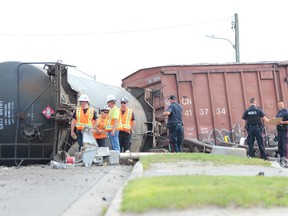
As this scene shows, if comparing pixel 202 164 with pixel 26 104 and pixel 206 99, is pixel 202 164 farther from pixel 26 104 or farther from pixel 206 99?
pixel 206 99

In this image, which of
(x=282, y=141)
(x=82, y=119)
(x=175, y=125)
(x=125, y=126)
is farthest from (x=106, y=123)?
(x=282, y=141)

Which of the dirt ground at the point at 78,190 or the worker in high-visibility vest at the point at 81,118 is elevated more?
the worker in high-visibility vest at the point at 81,118

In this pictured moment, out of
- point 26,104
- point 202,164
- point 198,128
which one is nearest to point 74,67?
point 26,104

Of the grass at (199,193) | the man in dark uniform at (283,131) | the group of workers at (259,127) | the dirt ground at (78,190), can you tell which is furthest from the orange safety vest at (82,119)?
the man in dark uniform at (283,131)

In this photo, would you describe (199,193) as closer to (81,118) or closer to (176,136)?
(81,118)

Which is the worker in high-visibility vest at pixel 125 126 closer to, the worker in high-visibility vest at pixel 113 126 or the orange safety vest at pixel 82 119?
the worker in high-visibility vest at pixel 113 126

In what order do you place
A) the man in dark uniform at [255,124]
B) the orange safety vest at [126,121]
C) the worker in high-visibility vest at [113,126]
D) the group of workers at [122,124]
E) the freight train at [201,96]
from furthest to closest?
the freight train at [201,96], the man in dark uniform at [255,124], the orange safety vest at [126,121], the worker in high-visibility vest at [113,126], the group of workers at [122,124]

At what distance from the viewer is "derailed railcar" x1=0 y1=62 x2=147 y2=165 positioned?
960 cm

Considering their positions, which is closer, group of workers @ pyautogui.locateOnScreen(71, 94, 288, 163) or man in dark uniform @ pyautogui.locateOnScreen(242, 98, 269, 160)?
group of workers @ pyautogui.locateOnScreen(71, 94, 288, 163)

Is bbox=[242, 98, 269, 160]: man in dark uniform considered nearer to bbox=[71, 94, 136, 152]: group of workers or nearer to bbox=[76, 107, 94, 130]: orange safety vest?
bbox=[71, 94, 136, 152]: group of workers

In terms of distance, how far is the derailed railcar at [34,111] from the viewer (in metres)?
9.60

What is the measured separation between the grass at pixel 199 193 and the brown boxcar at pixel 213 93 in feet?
28.0

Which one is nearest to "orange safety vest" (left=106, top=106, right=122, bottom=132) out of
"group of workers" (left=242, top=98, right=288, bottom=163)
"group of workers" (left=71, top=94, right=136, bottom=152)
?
"group of workers" (left=71, top=94, right=136, bottom=152)

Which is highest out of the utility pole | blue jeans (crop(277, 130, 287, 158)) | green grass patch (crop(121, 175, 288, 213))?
the utility pole
